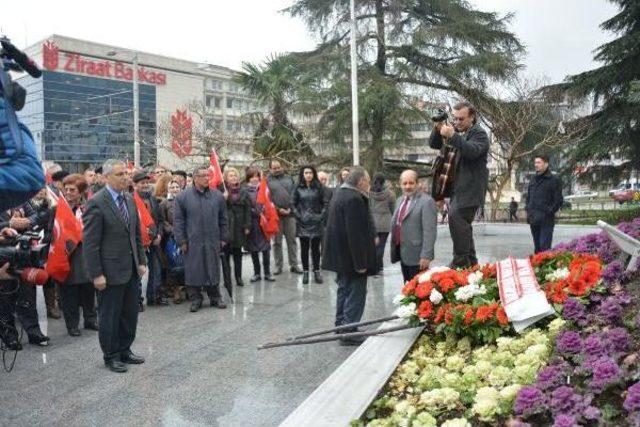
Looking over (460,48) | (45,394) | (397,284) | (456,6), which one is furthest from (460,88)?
(45,394)

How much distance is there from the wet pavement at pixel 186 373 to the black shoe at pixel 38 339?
0.09 meters

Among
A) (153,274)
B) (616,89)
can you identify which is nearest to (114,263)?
(153,274)

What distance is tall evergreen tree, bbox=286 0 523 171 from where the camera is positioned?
80.5 ft

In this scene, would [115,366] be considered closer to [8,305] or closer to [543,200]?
[8,305]

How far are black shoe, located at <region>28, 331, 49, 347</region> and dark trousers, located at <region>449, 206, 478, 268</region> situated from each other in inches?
167

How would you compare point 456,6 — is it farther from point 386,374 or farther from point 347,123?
point 386,374

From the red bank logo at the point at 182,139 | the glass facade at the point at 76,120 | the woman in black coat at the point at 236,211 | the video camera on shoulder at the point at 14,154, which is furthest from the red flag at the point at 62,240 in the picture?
the glass facade at the point at 76,120

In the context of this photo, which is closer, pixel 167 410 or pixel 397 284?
pixel 167 410

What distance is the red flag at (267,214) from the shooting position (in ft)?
32.3

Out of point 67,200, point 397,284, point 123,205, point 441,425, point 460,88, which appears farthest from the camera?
point 460,88

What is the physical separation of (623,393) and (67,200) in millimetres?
6174

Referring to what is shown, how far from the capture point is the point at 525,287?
4461 mm

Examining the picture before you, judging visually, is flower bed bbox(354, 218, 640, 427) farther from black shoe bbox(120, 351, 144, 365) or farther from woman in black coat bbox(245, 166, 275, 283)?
woman in black coat bbox(245, 166, 275, 283)

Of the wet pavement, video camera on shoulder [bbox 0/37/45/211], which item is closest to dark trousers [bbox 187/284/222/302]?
the wet pavement
